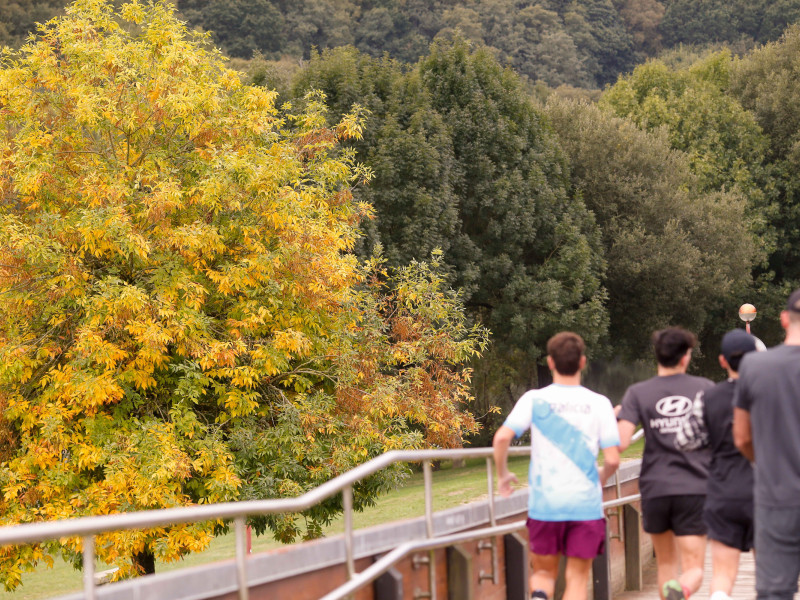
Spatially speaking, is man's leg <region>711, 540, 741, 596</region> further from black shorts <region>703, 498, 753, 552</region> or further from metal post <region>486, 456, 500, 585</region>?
metal post <region>486, 456, 500, 585</region>

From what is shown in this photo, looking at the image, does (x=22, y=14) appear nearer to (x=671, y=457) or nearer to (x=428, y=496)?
(x=428, y=496)

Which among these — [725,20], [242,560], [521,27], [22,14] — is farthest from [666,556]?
[725,20]

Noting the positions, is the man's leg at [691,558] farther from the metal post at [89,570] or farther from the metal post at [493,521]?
the metal post at [89,570]

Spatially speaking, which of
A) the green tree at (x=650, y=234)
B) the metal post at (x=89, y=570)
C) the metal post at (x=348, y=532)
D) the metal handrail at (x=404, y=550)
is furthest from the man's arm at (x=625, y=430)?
the green tree at (x=650, y=234)

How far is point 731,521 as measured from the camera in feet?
18.1

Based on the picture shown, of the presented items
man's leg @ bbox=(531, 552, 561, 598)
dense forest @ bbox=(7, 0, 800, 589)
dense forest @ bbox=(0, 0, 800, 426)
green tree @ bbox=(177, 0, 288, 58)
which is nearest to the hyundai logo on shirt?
man's leg @ bbox=(531, 552, 561, 598)

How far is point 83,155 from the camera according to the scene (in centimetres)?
1639

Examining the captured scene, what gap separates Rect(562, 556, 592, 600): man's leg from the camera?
5.56 meters

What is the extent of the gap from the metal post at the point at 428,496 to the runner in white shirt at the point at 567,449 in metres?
1.12

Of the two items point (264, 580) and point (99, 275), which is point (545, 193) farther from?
point (264, 580)

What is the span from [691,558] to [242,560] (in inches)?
112

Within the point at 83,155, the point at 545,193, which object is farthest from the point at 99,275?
the point at 545,193

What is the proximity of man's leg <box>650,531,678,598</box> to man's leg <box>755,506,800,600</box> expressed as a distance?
65.5 inches

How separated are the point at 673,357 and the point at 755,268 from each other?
35.2 m
